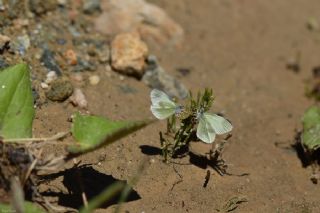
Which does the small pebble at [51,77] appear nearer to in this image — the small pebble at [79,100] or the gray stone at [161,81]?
the small pebble at [79,100]

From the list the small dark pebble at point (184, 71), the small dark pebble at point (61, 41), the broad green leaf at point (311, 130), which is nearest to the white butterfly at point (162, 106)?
the broad green leaf at point (311, 130)

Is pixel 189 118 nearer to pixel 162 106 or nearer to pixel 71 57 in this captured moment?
pixel 162 106

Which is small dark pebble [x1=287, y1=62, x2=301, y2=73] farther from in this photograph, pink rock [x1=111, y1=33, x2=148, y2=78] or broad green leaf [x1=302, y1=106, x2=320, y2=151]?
pink rock [x1=111, y1=33, x2=148, y2=78]

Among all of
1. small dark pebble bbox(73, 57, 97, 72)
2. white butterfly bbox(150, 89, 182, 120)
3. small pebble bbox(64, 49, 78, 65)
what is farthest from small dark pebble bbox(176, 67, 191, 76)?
white butterfly bbox(150, 89, 182, 120)

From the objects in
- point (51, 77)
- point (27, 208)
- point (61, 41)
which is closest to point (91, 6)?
point (61, 41)

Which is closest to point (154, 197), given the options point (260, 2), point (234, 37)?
point (234, 37)

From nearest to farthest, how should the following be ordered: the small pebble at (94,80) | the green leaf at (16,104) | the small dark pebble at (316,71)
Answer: the green leaf at (16,104) → the small pebble at (94,80) → the small dark pebble at (316,71)
